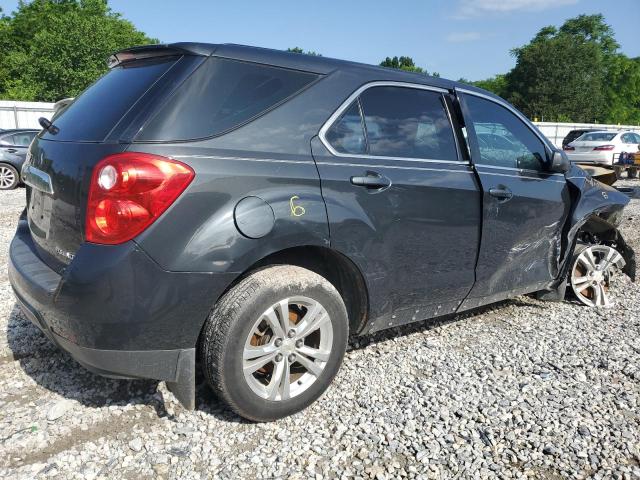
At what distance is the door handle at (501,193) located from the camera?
3.49m

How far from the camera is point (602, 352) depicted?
3754 mm

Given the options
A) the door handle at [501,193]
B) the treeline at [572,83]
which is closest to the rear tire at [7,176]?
the door handle at [501,193]

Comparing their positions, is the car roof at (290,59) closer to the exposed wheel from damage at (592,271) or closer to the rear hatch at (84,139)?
the rear hatch at (84,139)

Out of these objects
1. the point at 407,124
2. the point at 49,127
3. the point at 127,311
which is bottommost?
the point at 127,311

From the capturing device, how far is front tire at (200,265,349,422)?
8.11 feet

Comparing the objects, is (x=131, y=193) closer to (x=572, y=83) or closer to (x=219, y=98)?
(x=219, y=98)

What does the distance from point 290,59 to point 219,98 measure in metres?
0.51

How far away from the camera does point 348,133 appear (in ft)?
9.50

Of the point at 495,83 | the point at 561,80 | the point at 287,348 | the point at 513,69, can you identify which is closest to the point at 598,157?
the point at 287,348

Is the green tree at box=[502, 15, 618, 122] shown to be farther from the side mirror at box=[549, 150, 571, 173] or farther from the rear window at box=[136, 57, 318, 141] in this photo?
the rear window at box=[136, 57, 318, 141]

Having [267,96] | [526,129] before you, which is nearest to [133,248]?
[267,96]

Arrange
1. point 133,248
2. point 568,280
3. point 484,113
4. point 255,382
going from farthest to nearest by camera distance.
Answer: point 568,280 < point 484,113 < point 255,382 < point 133,248

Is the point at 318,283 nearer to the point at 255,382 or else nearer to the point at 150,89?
the point at 255,382

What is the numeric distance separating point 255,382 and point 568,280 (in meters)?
3.28
